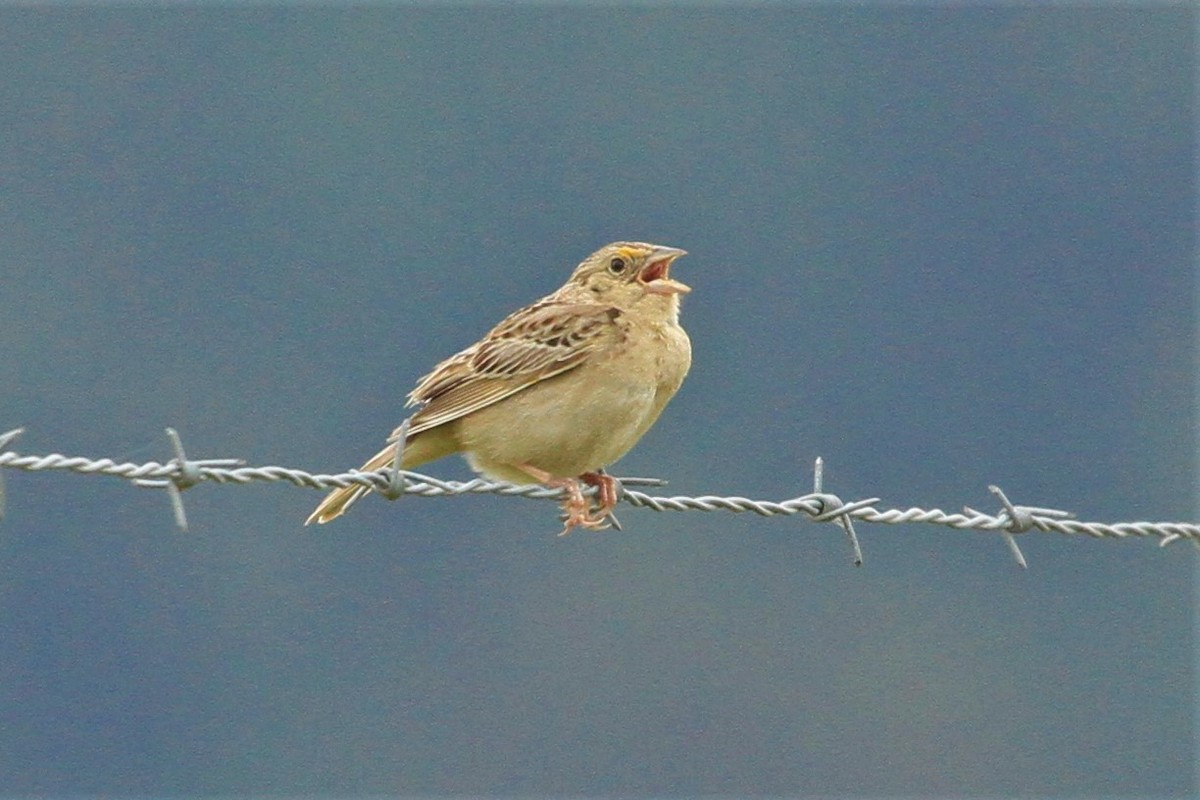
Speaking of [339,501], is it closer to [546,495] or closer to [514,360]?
[514,360]

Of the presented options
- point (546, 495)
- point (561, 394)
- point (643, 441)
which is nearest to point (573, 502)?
point (561, 394)

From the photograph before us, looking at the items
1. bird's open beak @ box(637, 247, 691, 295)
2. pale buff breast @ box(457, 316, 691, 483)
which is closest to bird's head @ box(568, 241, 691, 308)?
bird's open beak @ box(637, 247, 691, 295)

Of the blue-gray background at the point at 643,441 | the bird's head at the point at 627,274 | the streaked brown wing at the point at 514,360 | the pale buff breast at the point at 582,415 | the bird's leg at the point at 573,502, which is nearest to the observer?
the bird's leg at the point at 573,502

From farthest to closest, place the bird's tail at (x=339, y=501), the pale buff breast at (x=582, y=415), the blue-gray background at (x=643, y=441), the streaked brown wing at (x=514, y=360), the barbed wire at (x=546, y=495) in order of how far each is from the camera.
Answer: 1. the blue-gray background at (x=643, y=441)
2. the streaked brown wing at (x=514, y=360)
3. the pale buff breast at (x=582, y=415)
4. the bird's tail at (x=339, y=501)
5. the barbed wire at (x=546, y=495)

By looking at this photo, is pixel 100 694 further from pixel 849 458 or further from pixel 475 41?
pixel 475 41

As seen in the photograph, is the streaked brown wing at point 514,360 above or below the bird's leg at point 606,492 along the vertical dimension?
above

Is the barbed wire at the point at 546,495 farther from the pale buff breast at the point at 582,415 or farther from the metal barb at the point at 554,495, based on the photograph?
the pale buff breast at the point at 582,415

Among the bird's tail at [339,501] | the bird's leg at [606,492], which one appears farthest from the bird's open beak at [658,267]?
the bird's tail at [339,501]
